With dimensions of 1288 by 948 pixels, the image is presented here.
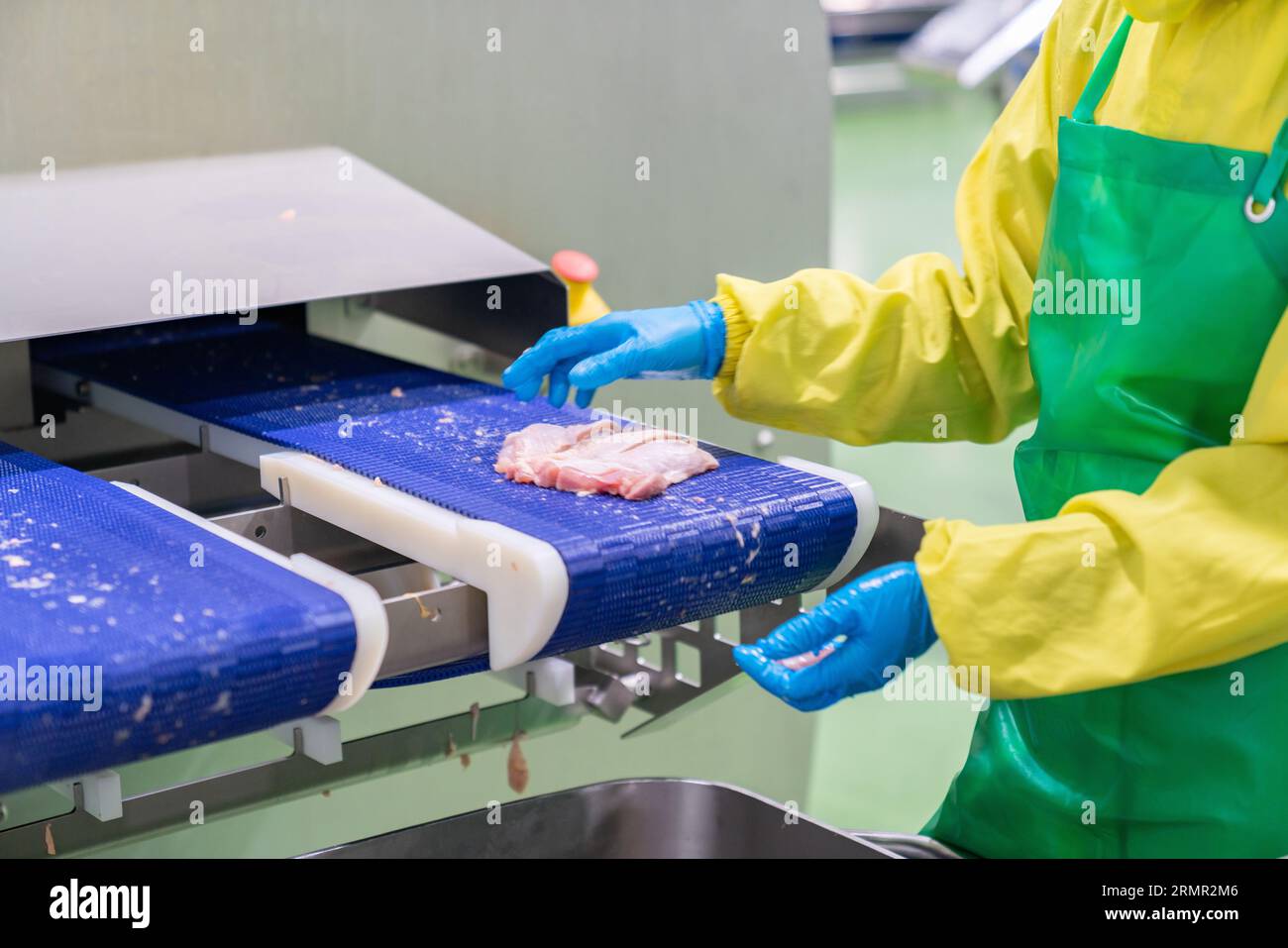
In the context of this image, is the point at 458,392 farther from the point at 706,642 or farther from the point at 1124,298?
the point at 1124,298

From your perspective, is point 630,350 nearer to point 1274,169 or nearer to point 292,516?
point 292,516

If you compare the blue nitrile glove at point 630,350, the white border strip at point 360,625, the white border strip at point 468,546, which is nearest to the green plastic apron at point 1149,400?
the blue nitrile glove at point 630,350

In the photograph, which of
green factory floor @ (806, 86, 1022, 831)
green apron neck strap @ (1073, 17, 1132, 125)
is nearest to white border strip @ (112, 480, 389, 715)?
green apron neck strap @ (1073, 17, 1132, 125)

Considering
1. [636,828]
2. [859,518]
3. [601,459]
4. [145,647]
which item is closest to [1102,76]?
[859,518]

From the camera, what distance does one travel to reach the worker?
3.49ft

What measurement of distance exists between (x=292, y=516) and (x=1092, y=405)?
668 millimetres

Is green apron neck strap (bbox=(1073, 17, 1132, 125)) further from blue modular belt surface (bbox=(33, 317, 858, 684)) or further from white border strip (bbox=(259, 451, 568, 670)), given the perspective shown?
white border strip (bbox=(259, 451, 568, 670))

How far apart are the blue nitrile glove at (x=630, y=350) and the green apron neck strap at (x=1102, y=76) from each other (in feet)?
1.18

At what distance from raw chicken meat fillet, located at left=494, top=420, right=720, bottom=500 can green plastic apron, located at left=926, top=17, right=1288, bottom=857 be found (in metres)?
0.29

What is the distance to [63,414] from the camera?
1.71 m

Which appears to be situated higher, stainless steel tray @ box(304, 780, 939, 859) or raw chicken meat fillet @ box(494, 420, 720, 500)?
raw chicken meat fillet @ box(494, 420, 720, 500)

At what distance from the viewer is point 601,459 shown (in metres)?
1.29

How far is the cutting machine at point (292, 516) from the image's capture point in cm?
102
